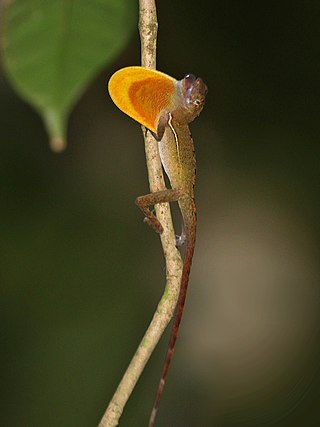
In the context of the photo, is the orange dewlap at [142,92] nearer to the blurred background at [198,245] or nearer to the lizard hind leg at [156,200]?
the lizard hind leg at [156,200]

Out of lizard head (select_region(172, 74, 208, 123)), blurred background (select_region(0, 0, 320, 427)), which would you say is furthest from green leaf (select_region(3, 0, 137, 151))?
blurred background (select_region(0, 0, 320, 427))

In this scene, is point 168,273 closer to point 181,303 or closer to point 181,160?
point 181,303

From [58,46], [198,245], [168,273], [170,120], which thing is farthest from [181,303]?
[198,245]

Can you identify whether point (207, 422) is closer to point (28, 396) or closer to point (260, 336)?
point (260, 336)

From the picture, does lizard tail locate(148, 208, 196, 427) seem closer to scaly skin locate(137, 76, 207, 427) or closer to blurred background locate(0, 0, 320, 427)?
scaly skin locate(137, 76, 207, 427)

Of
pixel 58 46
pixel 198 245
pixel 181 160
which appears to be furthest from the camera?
pixel 198 245

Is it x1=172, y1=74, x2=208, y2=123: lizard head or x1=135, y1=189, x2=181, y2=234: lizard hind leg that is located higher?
x1=172, y1=74, x2=208, y2=123: lizard head
